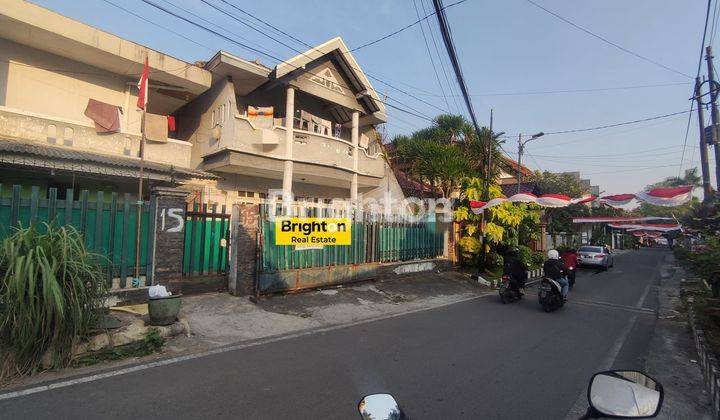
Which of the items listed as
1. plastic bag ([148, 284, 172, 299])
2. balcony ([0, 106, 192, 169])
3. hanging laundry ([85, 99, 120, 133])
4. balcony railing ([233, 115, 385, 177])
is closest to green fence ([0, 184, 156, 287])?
plastic bag ([148, 284, 172, 299])

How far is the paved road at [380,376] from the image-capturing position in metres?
3.57

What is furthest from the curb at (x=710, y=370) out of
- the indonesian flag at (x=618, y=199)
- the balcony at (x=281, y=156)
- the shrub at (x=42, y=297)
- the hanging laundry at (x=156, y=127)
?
the hanging laundry at (x=156, y=127)

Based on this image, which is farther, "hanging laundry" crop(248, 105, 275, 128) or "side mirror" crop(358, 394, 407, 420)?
"hanging laundry" crop(248, 105, 275, 128)

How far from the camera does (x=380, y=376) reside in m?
4.43

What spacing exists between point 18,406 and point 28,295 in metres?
1.20

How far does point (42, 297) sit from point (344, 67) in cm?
1289

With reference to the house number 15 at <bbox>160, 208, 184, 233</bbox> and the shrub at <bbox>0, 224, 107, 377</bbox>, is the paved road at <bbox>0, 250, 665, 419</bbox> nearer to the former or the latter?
the shrub at <bbox>0, 224, 107, 377</bbox>

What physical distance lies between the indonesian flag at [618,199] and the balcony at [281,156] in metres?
8.65

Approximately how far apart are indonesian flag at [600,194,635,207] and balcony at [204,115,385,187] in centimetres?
865

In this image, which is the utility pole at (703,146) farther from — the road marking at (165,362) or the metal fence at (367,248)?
the road marking at (165,362)

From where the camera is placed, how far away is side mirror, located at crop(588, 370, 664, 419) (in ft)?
5.49

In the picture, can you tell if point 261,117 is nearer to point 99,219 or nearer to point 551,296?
point 99,219

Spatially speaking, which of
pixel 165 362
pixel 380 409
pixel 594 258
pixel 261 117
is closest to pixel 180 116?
pixel 261 117

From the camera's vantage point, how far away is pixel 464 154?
18.1 m
